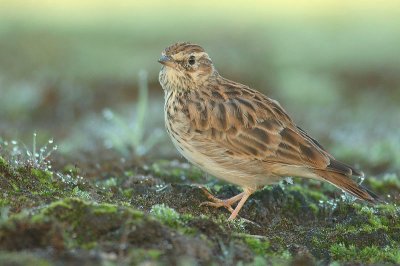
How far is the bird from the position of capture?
24.1 feet

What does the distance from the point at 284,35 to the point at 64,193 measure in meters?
15.7

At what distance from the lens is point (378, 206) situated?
781cm

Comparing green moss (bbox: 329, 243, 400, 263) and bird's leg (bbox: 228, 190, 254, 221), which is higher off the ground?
bird's leg (bbox: 228, 190, 254, 221)

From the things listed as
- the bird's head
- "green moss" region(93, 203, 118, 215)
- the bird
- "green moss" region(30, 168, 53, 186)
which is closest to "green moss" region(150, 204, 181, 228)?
"green moss" region(93, 203, 118, 215)

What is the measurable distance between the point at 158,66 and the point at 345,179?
35.0 ft

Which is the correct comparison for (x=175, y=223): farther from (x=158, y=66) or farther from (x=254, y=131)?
(x=158, y=66)

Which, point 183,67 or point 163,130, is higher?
point 183,67

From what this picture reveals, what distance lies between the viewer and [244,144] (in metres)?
7.48

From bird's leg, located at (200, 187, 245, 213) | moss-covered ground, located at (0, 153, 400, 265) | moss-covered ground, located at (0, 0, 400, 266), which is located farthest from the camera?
bird's leg, located at (200, 187, 245, 213)

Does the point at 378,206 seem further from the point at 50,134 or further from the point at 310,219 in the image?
the point at 50,134

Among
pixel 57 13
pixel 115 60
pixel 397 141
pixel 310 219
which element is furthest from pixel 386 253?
pixel 57 13

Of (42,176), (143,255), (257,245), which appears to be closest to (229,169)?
(257,245)

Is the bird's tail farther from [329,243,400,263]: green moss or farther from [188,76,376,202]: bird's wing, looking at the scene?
[329,243,400,263]: green moss

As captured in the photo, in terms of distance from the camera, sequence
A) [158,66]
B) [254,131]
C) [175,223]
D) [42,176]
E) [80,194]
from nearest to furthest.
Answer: [175,223]
[80,194]
[42,176]
[254,131]
[158,66]
